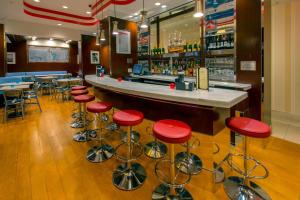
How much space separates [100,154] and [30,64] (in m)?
10.8

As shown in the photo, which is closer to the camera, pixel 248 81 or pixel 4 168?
pixel 4 168

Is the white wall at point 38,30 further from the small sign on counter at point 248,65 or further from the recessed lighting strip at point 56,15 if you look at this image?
the small sign on counter at point 248,65

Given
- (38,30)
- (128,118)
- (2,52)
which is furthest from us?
(38,30)

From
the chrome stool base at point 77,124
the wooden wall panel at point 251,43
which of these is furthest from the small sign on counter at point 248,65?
the chrome stool base at point 77,124

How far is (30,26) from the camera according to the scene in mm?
7602

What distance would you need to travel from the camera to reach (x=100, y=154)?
255cm

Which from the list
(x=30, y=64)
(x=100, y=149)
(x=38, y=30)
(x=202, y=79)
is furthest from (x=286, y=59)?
(x=30, y=64)

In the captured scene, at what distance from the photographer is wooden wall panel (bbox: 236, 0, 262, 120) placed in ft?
8.61

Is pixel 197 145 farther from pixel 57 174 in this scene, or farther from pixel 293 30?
pixel 293 30

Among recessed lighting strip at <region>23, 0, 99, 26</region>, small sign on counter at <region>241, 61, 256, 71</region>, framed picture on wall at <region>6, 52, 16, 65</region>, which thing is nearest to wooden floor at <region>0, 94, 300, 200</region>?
small sign on counter at <region>241, 61, 256, 71</region>

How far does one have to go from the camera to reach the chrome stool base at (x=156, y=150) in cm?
257

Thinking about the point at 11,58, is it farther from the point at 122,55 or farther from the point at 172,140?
the point at 172,140

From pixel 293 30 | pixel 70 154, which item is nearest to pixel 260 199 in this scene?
pixel 70 154

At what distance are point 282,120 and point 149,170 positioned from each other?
361 cm
